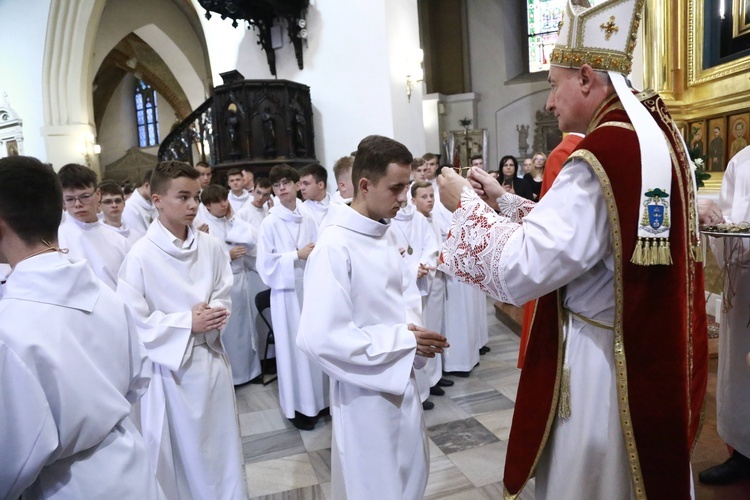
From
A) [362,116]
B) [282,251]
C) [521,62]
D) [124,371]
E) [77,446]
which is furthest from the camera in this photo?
[521,62]

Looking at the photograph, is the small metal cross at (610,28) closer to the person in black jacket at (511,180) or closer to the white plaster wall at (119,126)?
the person in black jacket at (511,180)

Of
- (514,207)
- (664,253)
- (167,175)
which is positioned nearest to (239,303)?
(167,175)

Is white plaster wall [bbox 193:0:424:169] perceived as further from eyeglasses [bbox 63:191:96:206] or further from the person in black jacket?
eyeglasses [bbox 63:191:96:206]

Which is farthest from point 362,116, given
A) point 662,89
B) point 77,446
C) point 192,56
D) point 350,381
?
point 192,56

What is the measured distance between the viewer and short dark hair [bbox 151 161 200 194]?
2705 millimetres

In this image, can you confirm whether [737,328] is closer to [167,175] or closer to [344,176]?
[167,175]

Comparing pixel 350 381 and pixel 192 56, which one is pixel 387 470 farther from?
pixel 192 56

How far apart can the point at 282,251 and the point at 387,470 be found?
270 centimetres

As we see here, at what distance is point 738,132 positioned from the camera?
480 centimetres

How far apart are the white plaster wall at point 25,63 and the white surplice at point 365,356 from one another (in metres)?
15.0

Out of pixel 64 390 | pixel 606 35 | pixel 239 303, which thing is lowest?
pixel 239 303

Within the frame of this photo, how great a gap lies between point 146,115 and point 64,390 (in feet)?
79.3

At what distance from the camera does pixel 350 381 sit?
1935 millimetres

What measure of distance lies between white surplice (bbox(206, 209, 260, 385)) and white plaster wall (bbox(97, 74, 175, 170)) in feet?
64.7
